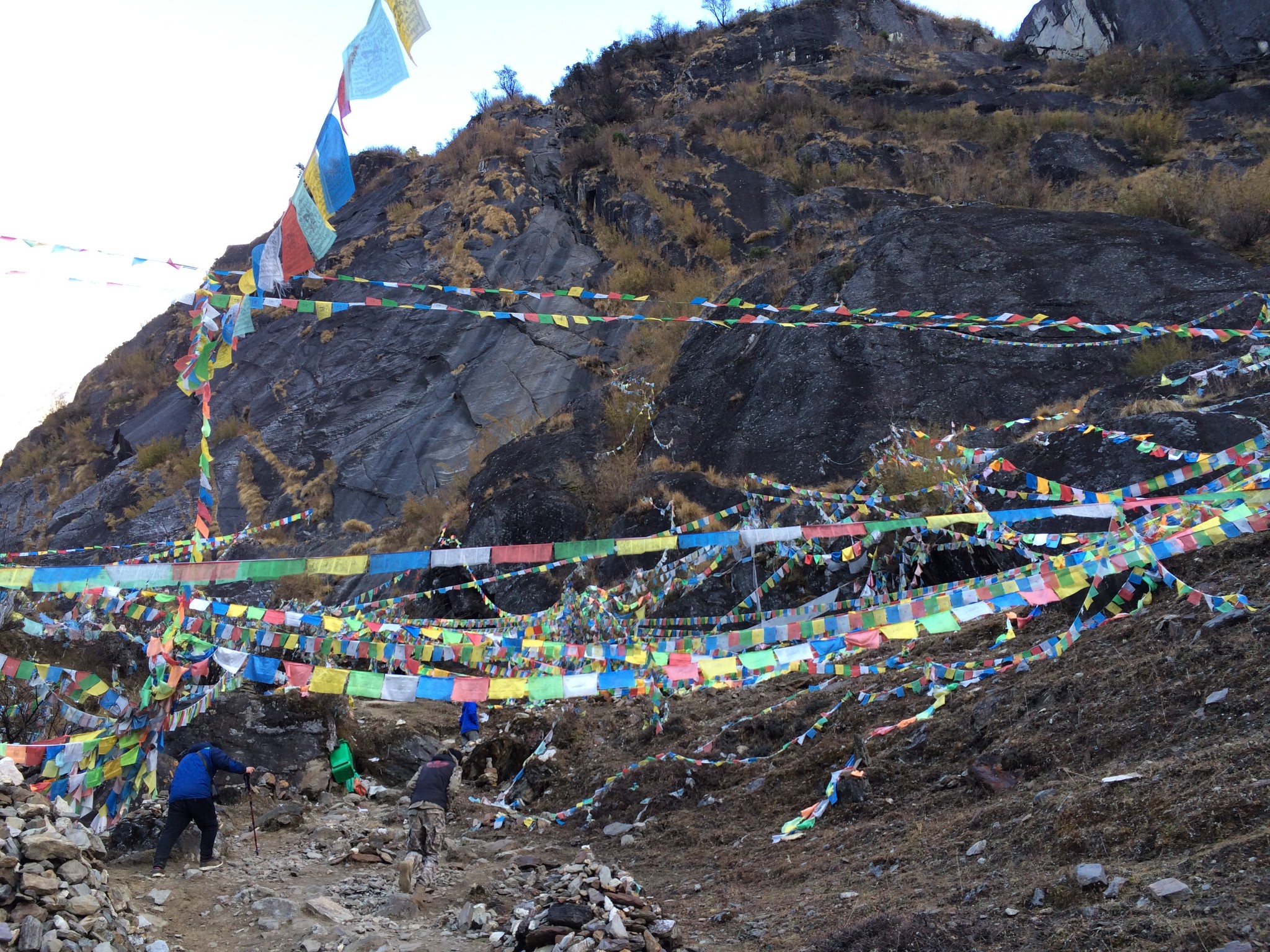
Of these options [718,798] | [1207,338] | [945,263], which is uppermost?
[945,263]

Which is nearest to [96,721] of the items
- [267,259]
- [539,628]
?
[267,259]

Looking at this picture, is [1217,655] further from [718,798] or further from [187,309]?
[187,309]

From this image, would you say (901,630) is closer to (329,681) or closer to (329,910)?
(329,681)

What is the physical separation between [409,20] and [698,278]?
19.7 meters

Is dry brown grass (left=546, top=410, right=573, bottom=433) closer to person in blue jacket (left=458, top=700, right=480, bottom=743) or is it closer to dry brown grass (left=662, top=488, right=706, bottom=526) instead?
dry brown grass (left=662, top=488, right=706, bottom=526)

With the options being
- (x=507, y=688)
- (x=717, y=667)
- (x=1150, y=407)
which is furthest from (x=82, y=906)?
(x=1150, y=407)

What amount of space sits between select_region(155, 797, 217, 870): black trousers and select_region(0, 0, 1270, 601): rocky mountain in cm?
893

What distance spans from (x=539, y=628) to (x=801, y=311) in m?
9.40

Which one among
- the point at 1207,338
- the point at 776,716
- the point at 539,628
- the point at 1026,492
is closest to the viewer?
the point at 776,716

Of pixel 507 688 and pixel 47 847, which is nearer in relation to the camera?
pixel 47 847

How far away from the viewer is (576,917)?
497 cm

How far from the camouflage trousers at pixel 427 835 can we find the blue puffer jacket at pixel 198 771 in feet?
4.78

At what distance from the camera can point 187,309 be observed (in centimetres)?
3572

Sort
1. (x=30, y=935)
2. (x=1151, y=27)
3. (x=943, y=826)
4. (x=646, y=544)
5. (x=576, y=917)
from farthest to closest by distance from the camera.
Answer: (x=1151, y=27) → (x=646, y=544) → (x=943, y=826) → (x=576, y=917) → (x=30, y=935)
